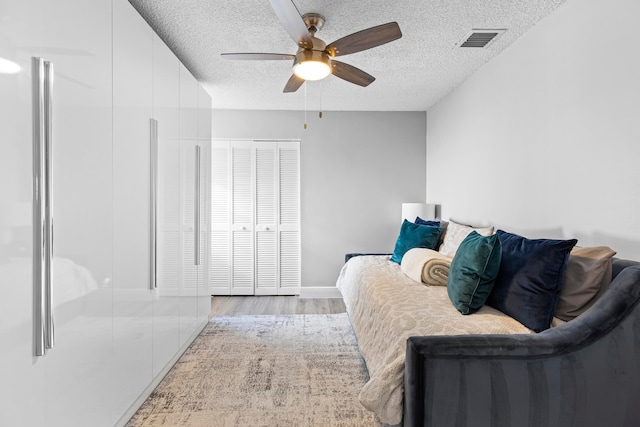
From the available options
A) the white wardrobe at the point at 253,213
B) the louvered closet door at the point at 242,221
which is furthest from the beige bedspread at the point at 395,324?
the louvered closet door at the point at 242,221

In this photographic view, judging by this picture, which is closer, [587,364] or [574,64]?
[587,364]

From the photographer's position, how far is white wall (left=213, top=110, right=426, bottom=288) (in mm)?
5215

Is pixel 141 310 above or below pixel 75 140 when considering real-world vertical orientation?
below

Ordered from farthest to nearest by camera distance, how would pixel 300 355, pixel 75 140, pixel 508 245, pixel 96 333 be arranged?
1. pixel 300 355
2. pixel 508 245
3. pixel 96 333
4. pixel 75 140

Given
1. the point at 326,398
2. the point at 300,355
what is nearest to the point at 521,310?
the point at 326,398

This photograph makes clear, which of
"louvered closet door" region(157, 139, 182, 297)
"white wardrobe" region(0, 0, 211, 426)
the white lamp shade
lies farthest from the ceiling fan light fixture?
the white lamp shade

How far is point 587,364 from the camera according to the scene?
154cm

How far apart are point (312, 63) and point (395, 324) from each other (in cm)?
169

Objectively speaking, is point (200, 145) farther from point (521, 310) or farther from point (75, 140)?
point (521, 310)

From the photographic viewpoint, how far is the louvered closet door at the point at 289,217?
17.0 feet

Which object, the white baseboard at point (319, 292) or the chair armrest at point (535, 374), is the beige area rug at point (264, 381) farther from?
the white baseboard at point (319, 292)

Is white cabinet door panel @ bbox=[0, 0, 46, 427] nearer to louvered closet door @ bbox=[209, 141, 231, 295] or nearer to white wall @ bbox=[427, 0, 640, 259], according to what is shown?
white wall @ bbox=[427, 0, 640, 259]

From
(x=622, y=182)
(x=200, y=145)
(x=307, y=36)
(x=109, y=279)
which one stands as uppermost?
(x=307, y=36)

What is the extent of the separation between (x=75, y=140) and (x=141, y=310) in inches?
43.6
